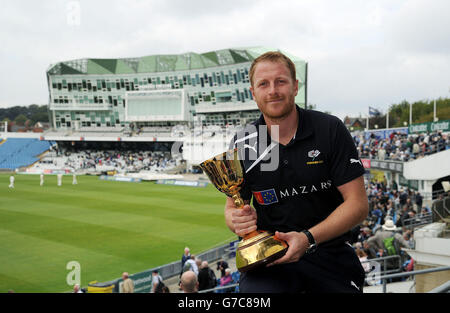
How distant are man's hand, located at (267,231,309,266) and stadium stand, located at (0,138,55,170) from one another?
59.5m

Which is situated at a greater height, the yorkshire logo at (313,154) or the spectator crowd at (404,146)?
the yorkshire logo at (313,154)

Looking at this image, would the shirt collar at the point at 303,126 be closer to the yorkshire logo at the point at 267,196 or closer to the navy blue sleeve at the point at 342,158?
the navy blue sleeve at the point at 342,158

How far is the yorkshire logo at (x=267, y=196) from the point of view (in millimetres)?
2184

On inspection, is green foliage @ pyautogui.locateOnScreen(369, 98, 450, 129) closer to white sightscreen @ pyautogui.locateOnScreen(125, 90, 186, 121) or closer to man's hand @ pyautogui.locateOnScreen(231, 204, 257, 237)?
white sightscreen @ pyautogui.locateOnScreen(125, 90, 186, 121)

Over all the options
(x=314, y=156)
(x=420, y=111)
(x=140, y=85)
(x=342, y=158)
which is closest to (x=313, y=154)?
(x=314, y=156)

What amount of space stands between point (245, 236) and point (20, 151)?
67795 millimetres

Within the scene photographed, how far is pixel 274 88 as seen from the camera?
82.1 inches

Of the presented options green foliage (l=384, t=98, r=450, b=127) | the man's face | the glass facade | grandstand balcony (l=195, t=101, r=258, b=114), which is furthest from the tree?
the man's face

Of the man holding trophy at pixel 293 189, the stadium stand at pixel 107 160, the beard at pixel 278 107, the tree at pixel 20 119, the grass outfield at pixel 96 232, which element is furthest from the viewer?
the tree at pixel 20 119

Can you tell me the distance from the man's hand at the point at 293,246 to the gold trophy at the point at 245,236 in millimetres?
24

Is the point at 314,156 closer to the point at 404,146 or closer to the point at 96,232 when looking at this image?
the point at 96,232

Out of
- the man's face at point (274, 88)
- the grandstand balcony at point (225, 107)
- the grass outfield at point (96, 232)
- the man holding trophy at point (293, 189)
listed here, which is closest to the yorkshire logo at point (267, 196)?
the man holding trophy at point (293, 189)
